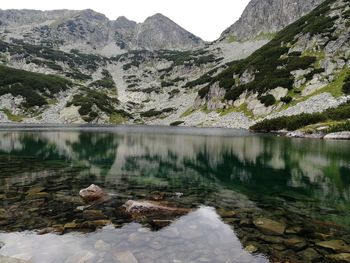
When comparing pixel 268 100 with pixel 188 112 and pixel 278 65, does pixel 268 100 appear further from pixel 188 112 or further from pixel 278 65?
pixel 188 112

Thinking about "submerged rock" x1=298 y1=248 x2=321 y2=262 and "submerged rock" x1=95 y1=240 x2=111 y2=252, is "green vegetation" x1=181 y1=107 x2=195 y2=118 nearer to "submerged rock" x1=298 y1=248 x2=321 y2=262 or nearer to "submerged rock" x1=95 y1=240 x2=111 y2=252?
"submerged rock" x1=95 y1=240 x2=111 y2=252

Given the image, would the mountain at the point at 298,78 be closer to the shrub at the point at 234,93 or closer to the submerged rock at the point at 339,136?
the shrub at the point at 234,93

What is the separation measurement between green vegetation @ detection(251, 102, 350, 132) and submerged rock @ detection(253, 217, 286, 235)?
235ft

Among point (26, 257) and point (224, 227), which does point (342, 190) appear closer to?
point (224, 227)

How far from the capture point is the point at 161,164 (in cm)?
3781

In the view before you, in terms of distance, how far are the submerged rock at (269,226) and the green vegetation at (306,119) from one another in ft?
235

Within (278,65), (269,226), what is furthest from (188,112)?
(269,226)

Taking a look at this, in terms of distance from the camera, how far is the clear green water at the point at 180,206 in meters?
13.1

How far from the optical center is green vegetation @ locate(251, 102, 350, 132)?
79750mm

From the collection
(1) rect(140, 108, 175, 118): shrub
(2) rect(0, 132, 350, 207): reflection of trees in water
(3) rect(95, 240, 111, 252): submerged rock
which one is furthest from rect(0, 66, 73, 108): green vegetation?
(3) rect(95, 240, 111, 252): submerged rock

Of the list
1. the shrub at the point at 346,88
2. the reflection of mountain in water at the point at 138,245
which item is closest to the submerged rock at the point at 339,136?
the shrub at the point at 346,88

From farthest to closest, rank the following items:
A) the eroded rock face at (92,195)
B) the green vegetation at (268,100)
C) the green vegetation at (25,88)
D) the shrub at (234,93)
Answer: the green vegetation at (25,88), the shrub at (234,93), the green vegetation at (268,100), the eroded rock face at (92,195)

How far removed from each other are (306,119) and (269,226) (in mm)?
76493

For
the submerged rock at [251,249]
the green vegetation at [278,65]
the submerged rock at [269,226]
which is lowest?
the submerged rock at [269,226]
